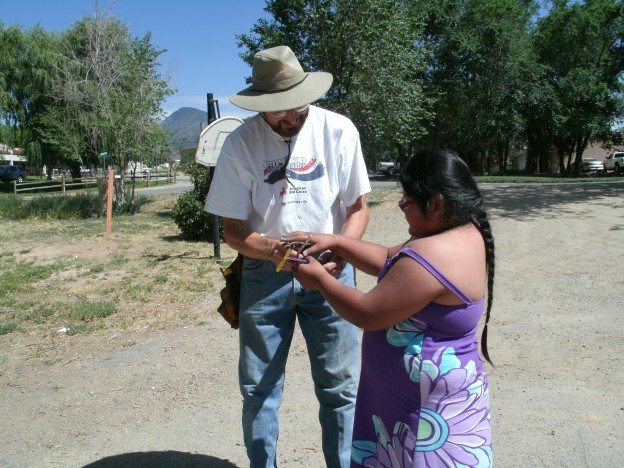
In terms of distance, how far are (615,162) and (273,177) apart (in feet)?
132

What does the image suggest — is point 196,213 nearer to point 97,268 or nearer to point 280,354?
point 97,268

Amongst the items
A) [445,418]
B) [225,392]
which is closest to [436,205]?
[445,418]

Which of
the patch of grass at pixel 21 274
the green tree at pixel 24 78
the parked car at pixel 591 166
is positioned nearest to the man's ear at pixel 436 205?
the patch of grass at pixel 21 274

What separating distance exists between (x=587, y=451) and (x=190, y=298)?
4510 millimetres

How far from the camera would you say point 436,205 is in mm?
1783

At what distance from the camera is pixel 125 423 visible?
11.5 ft

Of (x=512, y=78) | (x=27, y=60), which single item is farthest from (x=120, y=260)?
(x=27, y=60)

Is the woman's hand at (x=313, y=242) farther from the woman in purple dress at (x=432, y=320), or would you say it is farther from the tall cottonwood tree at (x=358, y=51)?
the tall cottonwood tree at (x=358, y=51)

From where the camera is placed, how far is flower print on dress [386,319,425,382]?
5.77 ft

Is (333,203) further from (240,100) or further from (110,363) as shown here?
(110,363)

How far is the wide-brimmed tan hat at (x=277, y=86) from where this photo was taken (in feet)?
7.64

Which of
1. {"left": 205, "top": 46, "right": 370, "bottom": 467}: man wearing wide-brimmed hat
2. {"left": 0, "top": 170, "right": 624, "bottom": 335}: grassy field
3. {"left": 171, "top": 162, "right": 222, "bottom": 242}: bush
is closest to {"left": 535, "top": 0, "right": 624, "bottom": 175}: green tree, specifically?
{"left": 171, "top": 162, "right": 222, "bottom": 242}: bush

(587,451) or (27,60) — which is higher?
(27,60)

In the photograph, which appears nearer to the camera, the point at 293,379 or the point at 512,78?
the point at 293,379
